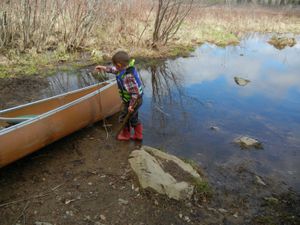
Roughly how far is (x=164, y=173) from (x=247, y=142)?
2.13 meters

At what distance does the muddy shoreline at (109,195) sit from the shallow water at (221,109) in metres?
0.47

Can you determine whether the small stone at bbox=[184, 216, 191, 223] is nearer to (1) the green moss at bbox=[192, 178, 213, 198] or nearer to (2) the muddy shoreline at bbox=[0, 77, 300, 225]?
Result: (2) the muddy shoreline at bbox=[0, 77, 300, 225]

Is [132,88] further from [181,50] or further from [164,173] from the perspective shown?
[181,50]

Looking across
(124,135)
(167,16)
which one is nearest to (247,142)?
(124,135)

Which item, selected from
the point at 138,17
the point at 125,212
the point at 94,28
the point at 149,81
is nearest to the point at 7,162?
the point at 125,212

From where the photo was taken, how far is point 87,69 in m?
9.40

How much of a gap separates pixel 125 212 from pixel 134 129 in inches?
74.2

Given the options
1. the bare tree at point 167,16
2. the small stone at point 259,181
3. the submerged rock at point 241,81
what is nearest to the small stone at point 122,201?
the small stone at point 259,181

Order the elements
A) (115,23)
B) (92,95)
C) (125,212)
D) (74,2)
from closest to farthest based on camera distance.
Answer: (125,212) → (92,95) → (74,2) → (115,23)

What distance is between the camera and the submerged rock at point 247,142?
548cm

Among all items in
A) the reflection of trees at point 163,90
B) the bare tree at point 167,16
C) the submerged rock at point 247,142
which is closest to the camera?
the submerged rock at point 247,142

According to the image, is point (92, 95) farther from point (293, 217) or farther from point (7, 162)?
point (293, 217)

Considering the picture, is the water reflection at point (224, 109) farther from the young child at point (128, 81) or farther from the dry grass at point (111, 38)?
the dry grass at point (111, 38)

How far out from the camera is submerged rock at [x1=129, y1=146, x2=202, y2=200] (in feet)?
12.4
